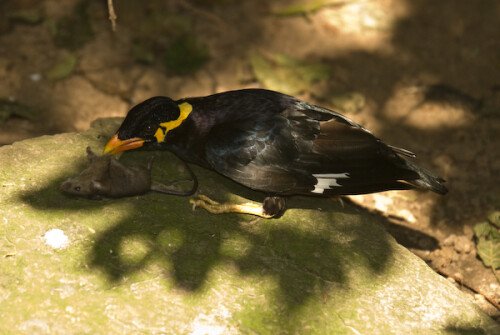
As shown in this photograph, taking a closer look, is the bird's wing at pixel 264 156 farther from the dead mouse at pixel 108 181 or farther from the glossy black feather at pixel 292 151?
the dead mouse at pixel 108 181

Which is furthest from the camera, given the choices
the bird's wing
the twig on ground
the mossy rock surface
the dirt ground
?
the dirt ground

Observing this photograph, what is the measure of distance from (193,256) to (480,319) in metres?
1.76

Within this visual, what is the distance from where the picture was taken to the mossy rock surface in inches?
109

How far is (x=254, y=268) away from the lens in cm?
319

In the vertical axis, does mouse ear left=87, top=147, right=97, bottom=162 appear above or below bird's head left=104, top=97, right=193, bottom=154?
below

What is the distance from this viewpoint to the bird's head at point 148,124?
361 centimetres

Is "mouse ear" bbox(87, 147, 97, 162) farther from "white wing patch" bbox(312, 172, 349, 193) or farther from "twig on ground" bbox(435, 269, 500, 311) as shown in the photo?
"twig on ground" bbox(435, 269, 500, 311)

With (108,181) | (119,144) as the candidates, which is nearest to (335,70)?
(119,144)

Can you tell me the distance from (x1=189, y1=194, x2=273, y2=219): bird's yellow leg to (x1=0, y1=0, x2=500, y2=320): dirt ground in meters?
1.57

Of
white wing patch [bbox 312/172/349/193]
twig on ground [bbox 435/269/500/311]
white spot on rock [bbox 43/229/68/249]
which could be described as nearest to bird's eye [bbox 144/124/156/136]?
white spot on rock [bbox 43/229/68/249]

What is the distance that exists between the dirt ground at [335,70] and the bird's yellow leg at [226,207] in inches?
61.9

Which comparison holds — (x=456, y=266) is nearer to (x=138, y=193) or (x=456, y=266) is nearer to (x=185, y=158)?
(x=185, y=158)

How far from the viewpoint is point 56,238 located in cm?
312

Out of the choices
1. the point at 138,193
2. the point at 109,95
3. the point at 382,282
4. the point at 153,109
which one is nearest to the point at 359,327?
the point at 382,282
